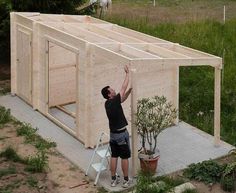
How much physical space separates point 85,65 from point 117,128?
222 cm

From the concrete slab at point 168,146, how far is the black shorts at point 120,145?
1.86 ft

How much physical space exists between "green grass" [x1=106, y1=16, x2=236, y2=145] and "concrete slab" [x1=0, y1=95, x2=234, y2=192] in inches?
19.1

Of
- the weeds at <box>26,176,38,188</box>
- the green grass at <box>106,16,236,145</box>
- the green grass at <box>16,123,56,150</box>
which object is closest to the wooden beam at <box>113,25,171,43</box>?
the green grass at <box>106,16,236,145</box>

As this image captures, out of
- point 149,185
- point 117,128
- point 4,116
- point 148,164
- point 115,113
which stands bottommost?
point 149,185

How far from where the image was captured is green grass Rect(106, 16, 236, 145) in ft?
40.6

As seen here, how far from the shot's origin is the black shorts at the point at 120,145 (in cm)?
902

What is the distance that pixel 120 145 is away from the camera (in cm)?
906

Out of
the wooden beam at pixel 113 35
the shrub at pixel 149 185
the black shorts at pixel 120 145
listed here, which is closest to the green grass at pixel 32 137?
the black shorts at pixel 120 145

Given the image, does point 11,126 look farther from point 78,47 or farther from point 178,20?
point 178,20

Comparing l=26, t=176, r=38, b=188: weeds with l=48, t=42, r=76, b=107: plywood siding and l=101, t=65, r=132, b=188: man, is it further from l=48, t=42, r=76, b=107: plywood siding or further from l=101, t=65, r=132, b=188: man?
l=48, t=42, r=76, b=107: plywood siding

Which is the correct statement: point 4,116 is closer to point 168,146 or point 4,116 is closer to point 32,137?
point 32,137

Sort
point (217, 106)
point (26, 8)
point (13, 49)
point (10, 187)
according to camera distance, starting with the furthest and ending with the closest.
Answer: point (26, 8) < point (13, 49) < point (217, 106) < point (10, 187)

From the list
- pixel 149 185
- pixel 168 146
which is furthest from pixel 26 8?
pixel 149 185

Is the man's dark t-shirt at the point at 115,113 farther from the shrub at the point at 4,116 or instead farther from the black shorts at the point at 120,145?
the shrub at the point at 4,116
